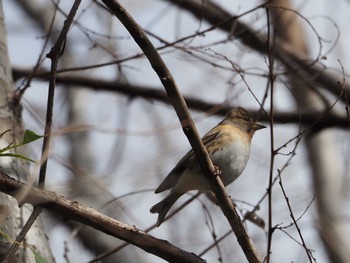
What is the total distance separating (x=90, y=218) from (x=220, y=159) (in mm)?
1651

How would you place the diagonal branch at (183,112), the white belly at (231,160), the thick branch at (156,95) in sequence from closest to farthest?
the diagonal branch at (183,112)
the white belly at (231,160)
the thick branch at (156,95)

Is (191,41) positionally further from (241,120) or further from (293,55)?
(293,55)

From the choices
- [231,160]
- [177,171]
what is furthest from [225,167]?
[177,171]

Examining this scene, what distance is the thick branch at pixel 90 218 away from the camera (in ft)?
9.58

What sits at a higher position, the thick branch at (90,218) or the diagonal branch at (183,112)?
the diagonal branch at (183,112)

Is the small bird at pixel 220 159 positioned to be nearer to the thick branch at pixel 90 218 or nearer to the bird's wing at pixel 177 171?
the bird's wing at pixel 177 171

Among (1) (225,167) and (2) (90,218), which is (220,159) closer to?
(1) (225,167)

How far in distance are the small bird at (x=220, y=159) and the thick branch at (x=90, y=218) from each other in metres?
0.71

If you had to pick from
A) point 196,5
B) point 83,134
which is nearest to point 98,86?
point 196,5

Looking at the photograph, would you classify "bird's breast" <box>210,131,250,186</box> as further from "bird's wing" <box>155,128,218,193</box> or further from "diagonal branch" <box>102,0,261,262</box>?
"diagonal branch" <box>102,0,261,262</box>

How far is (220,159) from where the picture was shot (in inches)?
180

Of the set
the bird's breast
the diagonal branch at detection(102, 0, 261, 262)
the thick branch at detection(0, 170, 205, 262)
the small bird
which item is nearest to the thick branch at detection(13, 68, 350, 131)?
the small bird

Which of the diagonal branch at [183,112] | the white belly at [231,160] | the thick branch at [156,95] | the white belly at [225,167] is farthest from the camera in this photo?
the thick branch at [156,95]

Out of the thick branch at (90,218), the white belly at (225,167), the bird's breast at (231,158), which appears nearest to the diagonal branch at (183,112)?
the thick branch at (90,218)
